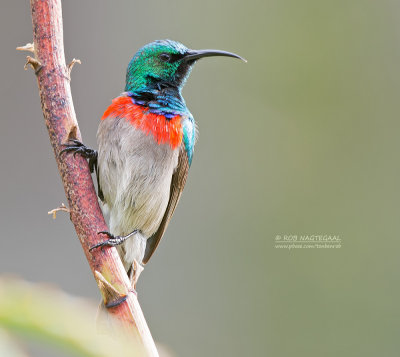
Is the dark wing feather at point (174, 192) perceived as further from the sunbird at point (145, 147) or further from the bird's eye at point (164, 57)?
the bird's eye at point (164, 57)

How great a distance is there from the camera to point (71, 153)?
5.66 feet

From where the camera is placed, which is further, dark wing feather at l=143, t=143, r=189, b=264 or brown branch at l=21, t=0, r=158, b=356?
dark wing feather at l=143, t=143, r=189, b=264

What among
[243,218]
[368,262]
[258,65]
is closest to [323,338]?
[368,262]

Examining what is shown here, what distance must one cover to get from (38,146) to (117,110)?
2.30 m

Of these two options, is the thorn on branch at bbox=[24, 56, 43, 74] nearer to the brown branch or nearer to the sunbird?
the brown branch

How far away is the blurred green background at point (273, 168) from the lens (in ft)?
17.3

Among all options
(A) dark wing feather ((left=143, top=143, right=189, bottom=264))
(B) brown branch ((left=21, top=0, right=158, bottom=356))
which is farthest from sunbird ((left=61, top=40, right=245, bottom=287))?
(B) brown branch ((left=21, top=0, right=158, bottom=356))

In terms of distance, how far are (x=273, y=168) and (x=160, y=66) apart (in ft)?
11.1

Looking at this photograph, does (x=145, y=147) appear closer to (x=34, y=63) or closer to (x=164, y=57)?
(x=164, y=57)

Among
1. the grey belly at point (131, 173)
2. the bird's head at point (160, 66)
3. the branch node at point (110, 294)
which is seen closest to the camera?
the branch node at point (110, 294)

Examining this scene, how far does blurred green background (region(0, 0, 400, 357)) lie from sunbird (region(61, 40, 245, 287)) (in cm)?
216

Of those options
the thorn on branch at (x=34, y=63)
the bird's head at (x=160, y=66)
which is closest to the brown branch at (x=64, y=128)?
the thorn on branch at (x=34, y=63)

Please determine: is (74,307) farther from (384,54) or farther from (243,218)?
(384,54)

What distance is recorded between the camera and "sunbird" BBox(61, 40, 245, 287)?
8.45 feet
